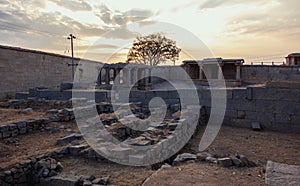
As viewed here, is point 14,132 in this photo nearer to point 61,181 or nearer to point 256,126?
point 61,181

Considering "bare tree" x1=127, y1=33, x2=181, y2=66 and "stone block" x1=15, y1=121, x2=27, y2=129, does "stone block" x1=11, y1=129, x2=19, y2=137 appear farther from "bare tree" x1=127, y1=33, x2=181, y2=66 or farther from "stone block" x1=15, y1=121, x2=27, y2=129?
"bare tree" x1=127, y1=33, x2=181, y2=66

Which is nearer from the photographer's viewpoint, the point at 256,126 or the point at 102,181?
the point at 102,181

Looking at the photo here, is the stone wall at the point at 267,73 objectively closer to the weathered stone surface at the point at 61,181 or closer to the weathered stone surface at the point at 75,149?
the weathered stone surface at the point at 75,149

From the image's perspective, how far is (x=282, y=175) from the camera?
3.90 meters

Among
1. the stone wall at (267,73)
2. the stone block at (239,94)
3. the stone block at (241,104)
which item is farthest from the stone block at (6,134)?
the stone wall at (267,73)

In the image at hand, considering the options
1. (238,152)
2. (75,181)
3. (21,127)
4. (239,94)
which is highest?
(239,94)

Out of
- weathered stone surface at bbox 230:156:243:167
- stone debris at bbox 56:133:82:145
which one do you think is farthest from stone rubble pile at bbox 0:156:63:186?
weathered stone surface at bbox 230:156:243:167

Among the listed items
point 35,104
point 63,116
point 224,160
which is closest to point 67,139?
point 63,116

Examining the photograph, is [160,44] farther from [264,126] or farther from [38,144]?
[38,144]

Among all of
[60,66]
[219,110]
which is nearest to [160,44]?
[60,66]

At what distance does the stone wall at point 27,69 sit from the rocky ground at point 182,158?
9770 millimetres

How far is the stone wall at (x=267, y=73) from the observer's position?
19844 millimetres

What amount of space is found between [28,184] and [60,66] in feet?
66.2

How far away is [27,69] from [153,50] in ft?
67.9
